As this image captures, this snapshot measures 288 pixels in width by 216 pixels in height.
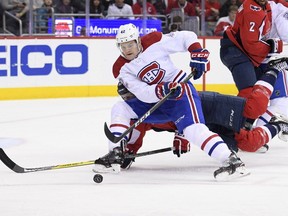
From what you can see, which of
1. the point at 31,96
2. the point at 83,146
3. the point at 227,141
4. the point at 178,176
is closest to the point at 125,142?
the point at 178,176

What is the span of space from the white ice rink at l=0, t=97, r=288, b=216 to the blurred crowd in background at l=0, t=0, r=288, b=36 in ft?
9.47

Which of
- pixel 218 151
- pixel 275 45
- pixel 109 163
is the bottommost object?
pixel 109 163

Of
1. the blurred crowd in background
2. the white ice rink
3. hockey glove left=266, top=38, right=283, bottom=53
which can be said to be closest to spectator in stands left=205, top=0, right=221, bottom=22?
the blurred crowd in background

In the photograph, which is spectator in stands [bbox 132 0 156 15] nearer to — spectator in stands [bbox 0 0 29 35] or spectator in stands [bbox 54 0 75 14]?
spectator in stands [bbox 54 0 75 14]

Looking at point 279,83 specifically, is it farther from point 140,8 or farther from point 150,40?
point 140,8

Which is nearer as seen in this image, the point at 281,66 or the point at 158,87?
the point at 158,87

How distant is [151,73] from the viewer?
15.8 feet

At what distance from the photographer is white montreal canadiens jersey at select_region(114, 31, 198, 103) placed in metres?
4.79

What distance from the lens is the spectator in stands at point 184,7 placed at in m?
10.2

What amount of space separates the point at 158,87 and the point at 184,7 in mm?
5682

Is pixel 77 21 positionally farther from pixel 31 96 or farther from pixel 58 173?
pixel 58 173

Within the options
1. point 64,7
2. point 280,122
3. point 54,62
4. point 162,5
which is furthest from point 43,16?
point 280,122

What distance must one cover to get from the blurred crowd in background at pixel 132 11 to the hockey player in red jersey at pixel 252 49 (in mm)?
4129

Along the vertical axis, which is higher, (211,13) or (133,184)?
(211,13)
